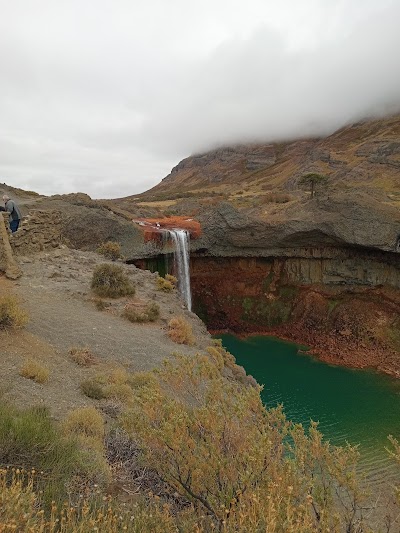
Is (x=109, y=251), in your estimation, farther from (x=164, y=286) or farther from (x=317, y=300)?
(x=317, y=300)

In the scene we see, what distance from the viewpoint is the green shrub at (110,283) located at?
61.5 feet

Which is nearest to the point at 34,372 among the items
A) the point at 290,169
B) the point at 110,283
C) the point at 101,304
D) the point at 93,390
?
the point at 93,390

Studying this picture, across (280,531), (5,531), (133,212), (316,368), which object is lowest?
(316,368)

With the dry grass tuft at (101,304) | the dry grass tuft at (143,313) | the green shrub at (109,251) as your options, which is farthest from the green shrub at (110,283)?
the green shrub at (109,251)

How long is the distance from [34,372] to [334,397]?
19.1m

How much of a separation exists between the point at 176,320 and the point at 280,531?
13482 millimetres

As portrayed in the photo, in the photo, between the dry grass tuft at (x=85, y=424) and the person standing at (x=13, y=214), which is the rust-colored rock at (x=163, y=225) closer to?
the person standing at (x=13, y=214)

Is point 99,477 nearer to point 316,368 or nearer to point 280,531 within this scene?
point 280,531

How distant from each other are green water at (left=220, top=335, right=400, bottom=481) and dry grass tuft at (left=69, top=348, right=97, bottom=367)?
11.2 metres

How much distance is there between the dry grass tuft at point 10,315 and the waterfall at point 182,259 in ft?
74.5

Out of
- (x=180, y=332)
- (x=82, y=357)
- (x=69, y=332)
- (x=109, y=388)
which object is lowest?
(x=180, y=332)

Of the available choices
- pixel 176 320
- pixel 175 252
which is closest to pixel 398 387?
pixel 176 320

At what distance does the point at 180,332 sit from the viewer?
16.0 m

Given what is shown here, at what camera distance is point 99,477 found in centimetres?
588
